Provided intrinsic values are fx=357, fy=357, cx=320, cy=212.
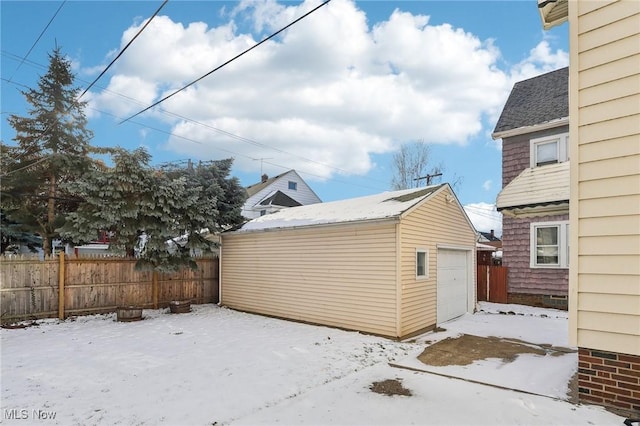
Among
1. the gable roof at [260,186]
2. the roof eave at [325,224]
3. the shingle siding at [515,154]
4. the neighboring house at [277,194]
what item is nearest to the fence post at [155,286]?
the roof eave at [325,224]

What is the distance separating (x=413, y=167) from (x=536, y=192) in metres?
13.2

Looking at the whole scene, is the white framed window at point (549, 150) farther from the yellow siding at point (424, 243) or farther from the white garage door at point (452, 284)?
the white garage door at point (452, 284)

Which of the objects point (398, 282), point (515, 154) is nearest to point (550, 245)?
point (515, 154)

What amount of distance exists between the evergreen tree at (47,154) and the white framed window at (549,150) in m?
16.9

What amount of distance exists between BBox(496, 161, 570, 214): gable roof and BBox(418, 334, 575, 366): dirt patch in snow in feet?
13.7

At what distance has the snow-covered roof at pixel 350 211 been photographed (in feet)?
26.8

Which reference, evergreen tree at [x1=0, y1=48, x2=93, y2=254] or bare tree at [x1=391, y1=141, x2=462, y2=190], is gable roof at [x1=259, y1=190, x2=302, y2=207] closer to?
bare tree at [x1=391, y1=141, x2=462, y2=190]

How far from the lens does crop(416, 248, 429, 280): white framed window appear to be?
8.29m

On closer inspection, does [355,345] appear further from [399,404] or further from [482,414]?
[482,414]

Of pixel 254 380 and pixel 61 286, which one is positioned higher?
pixel 61 286

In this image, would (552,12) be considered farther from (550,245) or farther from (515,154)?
(550,245)

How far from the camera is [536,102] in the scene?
1194 cm

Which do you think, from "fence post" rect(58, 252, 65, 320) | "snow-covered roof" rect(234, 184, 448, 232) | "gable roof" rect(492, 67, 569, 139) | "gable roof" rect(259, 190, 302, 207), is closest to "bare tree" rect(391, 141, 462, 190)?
"gable roof" rect(259, 190, 302, 207)

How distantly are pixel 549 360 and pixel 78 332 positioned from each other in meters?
9.59
